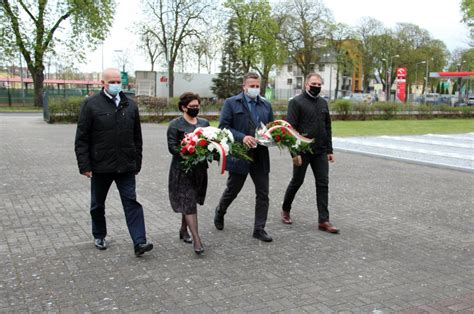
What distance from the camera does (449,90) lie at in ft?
287

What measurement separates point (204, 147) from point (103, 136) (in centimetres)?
102

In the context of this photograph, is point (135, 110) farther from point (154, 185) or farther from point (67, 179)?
point (67, 179)

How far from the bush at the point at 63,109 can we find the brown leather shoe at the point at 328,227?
70.1 ft

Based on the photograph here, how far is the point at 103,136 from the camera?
487 cm

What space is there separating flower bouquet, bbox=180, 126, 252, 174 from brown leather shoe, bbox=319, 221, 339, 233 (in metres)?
1.81

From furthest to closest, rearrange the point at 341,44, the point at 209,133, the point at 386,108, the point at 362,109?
the point at 341,44 → the point at 386,108 → the point at 362,109 → the point at 209,133

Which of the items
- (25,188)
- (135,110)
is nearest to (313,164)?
(135,110)

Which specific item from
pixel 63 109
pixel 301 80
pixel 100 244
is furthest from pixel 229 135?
pixel 301 80

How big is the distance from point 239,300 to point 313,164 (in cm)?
263

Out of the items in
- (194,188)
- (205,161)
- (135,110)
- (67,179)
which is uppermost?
(135,110)

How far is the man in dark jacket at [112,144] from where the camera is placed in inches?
191

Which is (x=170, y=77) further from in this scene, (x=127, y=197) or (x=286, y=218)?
(x=127, y=197)

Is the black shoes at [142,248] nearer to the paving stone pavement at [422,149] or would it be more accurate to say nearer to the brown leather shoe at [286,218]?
the brown leather shoe at [286,218]

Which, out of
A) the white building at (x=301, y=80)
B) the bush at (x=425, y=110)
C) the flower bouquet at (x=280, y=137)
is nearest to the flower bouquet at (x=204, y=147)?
the flower bouquet at (x=280, y=137)
